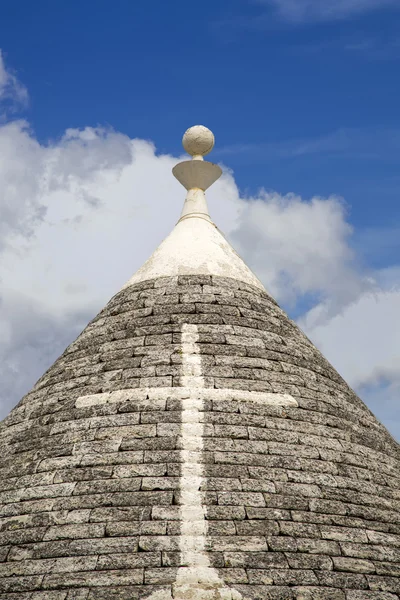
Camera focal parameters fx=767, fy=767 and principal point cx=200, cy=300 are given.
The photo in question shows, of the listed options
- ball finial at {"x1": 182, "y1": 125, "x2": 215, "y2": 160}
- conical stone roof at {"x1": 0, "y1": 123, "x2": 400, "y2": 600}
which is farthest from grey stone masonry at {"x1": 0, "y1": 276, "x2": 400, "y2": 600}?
Result: ball finial at {"x1": 182, "y1": 125, "x2": 215, "y2": 160}

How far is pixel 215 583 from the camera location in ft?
21.7

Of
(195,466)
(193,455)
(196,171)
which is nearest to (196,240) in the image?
(196,171)

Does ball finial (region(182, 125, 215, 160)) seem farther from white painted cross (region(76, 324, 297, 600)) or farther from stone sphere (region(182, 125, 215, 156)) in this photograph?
white painted cross (region(76, 324, 297, 600))

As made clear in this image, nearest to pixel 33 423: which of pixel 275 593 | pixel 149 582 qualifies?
pixel 149 582

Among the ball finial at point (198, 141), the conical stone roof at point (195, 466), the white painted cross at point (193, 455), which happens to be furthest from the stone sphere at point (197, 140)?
the white painted cross at point (193, 455)

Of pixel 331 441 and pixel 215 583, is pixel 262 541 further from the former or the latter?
pixel 331 441

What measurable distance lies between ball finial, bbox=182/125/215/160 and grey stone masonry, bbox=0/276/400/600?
2651mm

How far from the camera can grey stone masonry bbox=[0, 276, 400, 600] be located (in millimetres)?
6844

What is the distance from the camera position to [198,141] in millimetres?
11594

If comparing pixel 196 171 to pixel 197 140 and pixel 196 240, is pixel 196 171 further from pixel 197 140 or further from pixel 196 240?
pixel 196 240

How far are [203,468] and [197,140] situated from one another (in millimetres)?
5766

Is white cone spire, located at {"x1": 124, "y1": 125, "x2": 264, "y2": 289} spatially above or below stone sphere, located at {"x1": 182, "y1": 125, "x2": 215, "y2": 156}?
below

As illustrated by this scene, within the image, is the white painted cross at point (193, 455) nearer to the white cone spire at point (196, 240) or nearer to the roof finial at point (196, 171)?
the white cone spire at point (196, 240)

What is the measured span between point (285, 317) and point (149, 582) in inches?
180
